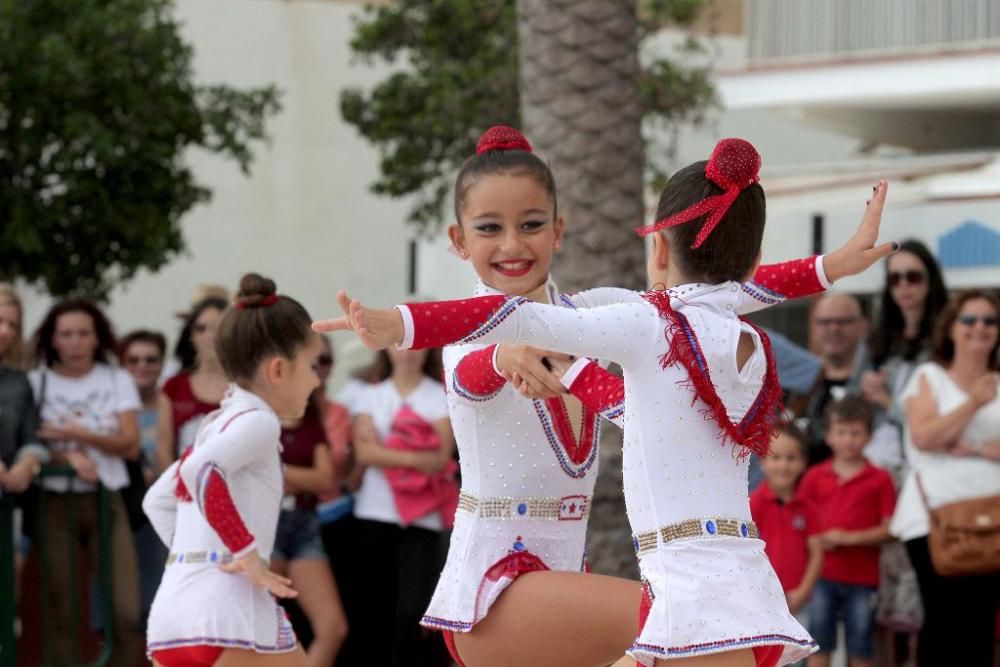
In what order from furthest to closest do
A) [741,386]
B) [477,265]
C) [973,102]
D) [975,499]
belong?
[973,102], [975,499], [477,265], [741,386]

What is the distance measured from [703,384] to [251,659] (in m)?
2.06

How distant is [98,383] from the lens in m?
8.21

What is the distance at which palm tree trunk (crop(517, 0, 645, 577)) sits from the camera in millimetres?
7910

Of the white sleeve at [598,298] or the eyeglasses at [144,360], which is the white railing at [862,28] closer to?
the eyeglasses at [144,360]

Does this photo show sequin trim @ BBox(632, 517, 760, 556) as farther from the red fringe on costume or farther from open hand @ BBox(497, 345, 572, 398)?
open hand @ BBox(497, 345, 572, 398)

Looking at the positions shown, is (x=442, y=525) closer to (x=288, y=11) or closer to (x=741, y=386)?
(x=741, y=386)

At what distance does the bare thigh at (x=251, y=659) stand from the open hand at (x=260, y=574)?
210 millimetres

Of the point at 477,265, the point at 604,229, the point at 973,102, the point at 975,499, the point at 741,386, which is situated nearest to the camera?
the point at 741,386

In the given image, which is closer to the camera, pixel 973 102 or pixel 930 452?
pixel 930 452

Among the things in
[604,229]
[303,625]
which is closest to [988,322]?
[604,229]

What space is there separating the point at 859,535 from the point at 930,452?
558 millimetres

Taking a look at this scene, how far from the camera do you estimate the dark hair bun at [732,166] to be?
3.76 meters

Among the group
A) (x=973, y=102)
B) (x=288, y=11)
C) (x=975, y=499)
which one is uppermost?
(x=288, y=11)

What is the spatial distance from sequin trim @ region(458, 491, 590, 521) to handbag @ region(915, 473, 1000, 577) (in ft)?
11.0
